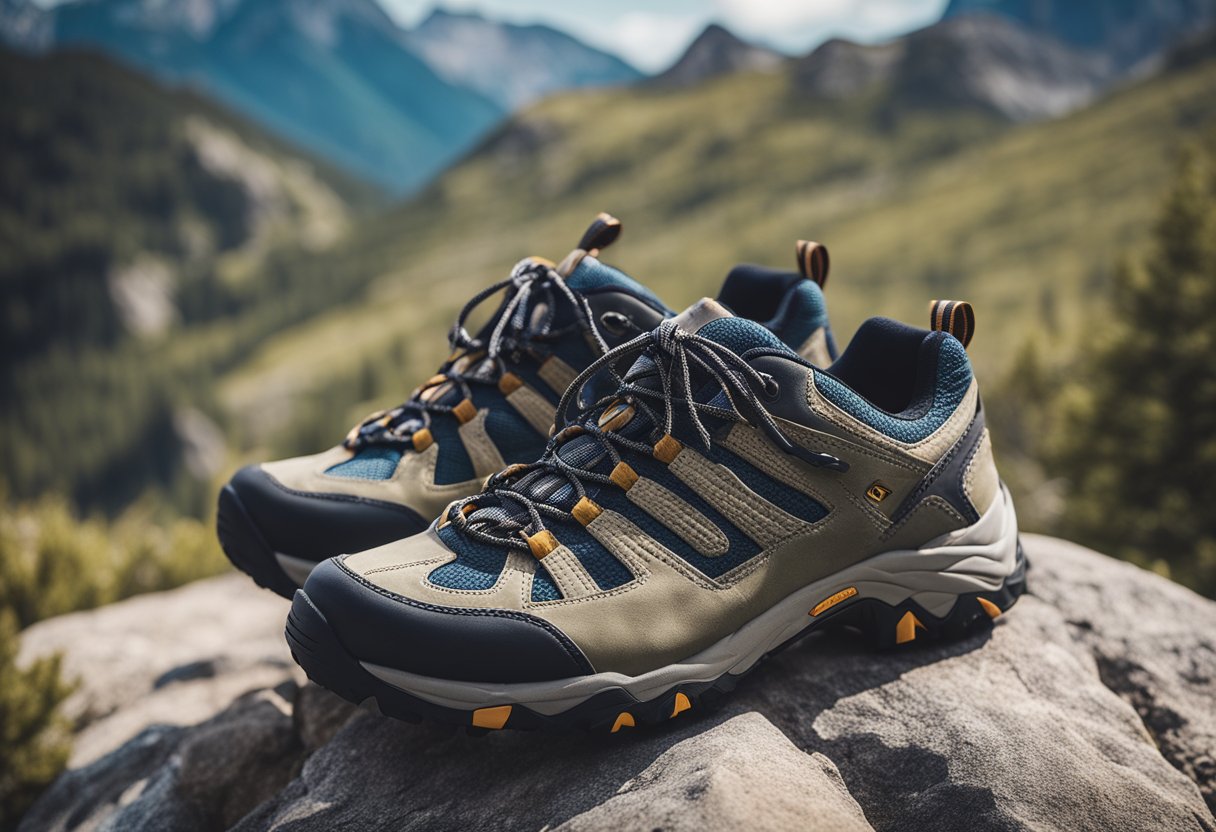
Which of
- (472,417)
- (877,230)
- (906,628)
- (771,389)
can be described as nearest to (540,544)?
(771,389)

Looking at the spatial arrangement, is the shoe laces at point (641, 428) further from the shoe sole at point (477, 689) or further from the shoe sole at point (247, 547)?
the shoe sole at point (247, 547)

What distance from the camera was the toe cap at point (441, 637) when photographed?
2312mm

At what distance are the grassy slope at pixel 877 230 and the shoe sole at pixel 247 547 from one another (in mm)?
82479

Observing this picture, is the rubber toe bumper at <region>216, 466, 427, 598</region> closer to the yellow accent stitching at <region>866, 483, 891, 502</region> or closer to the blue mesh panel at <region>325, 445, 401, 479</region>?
the blue mesh panel at <region>325, 445, 401, 479</region>

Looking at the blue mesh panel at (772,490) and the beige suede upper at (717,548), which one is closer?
the beige suede upper at (717,548)

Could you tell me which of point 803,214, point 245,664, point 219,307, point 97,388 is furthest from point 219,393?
point 245,664

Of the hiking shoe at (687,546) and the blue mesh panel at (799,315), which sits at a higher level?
the blue mesh panel at (799,315)

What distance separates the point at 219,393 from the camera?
13500 centimetres

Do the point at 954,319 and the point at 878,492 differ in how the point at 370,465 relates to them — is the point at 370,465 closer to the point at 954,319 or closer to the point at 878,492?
the point at 878,492

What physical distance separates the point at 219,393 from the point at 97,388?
2606 centimetres

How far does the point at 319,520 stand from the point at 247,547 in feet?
1.12

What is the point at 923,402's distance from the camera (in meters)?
2.90

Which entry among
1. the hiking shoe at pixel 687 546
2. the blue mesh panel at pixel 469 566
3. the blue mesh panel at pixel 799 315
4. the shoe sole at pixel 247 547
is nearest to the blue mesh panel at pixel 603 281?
the blue mesh panel at pixel 799 315

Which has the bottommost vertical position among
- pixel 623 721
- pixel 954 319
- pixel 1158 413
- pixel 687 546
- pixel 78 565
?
pixel 1158 413
